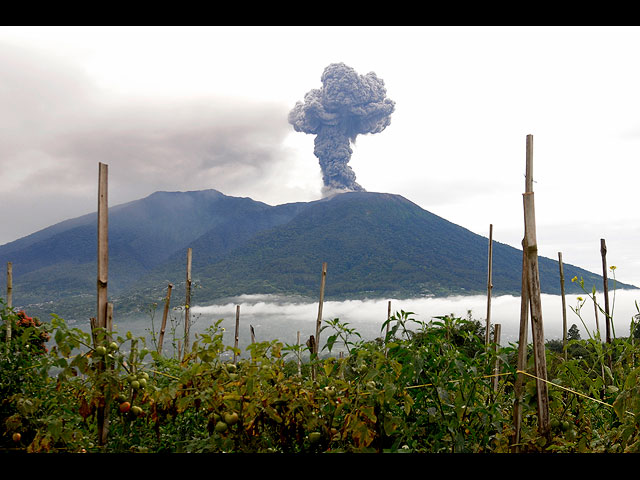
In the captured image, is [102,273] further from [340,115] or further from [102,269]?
[340,115]

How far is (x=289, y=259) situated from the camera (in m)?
78.5

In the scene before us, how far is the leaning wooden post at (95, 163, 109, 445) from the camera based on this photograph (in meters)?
1.58

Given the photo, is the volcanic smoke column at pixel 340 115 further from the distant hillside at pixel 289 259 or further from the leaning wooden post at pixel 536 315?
the leaning wooden post at pixel 536 315

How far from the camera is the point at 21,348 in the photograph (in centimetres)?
217

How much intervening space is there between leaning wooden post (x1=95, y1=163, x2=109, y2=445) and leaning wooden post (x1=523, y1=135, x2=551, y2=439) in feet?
4.62

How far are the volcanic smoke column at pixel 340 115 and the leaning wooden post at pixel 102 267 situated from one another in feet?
349

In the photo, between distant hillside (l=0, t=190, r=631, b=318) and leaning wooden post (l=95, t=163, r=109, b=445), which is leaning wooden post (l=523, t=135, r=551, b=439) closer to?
leaning wooden post (l=95, t=163, r=109, b=445)

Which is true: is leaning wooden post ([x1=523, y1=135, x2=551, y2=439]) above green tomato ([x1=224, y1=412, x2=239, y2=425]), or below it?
above

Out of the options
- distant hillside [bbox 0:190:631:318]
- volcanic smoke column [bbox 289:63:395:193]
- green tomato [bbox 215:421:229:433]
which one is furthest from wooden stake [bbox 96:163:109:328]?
volcanic smoke column [bbox 289:63:395:193]

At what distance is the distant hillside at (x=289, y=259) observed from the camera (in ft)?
225

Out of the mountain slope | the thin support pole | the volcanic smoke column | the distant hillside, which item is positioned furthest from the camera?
the volcanic smoke column
